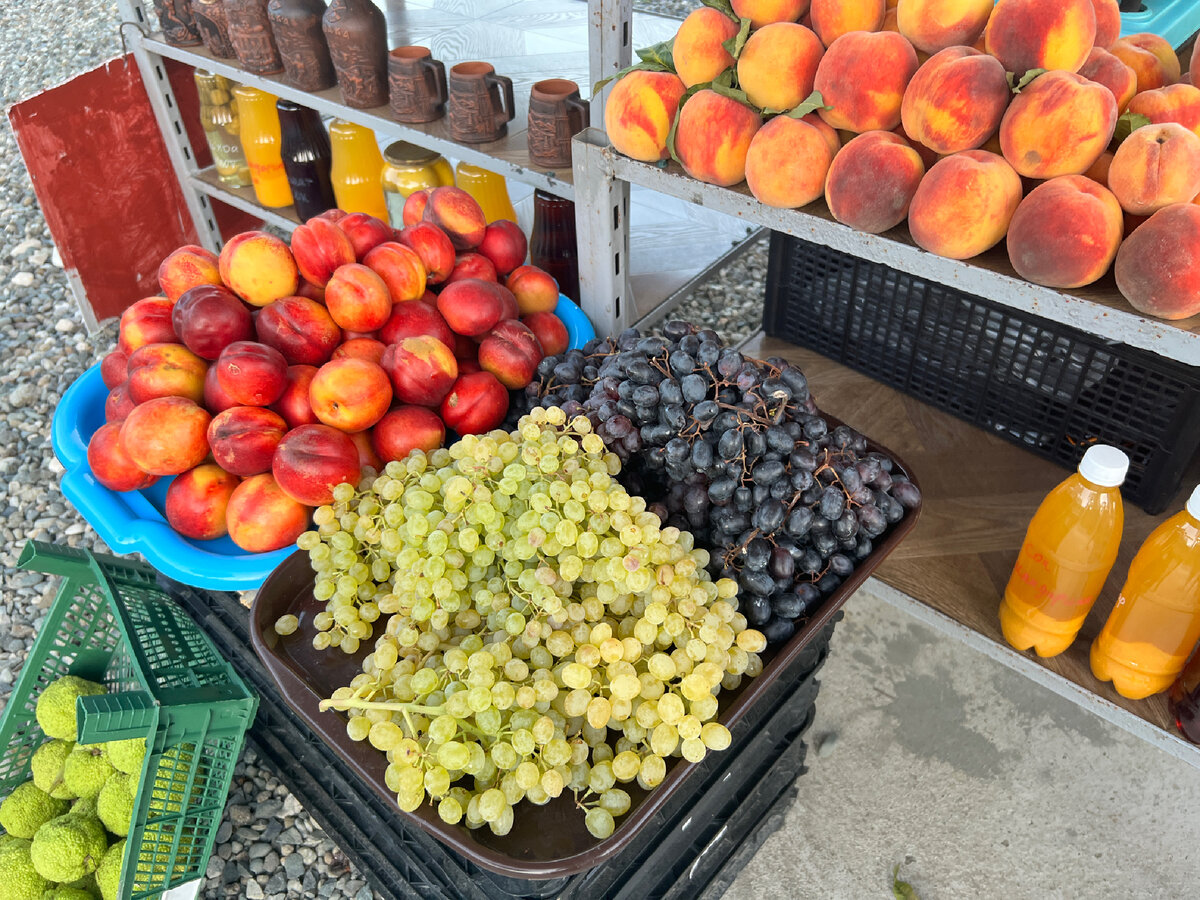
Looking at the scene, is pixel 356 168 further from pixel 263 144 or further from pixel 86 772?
pixel 86 772

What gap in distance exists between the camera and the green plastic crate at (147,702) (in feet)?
4.31

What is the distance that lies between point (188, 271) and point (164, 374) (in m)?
0.24

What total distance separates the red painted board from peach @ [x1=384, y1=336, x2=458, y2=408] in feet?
6.36

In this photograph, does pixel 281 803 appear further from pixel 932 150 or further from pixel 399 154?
pixel 932 150

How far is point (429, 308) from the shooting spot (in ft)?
4.56

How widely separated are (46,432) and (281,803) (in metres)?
1.64

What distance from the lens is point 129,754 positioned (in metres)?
1.47

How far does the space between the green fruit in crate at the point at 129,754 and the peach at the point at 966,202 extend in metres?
1.52

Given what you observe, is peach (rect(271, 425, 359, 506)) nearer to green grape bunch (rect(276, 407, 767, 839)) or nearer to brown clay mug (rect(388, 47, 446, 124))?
green grape bunch (rect(276, 407, 767, 839))

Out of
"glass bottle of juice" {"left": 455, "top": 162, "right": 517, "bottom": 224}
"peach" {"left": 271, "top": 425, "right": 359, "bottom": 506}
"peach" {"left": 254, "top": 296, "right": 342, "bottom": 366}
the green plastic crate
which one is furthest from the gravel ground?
"glass bottle of juice" {"left": 455, "top": 162, "right": 517, "bottom": 224}

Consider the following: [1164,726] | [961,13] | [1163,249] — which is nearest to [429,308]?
[961,13]

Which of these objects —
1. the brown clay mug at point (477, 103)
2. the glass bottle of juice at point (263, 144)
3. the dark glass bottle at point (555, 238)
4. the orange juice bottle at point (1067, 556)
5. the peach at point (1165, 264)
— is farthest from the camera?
the glass bottle of juice at point (263, 144)

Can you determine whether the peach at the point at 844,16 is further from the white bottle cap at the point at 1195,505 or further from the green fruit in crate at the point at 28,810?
the green fruit in crate at the point at 28,810

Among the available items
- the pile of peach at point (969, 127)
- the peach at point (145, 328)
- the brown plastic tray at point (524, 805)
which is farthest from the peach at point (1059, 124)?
the peach at point (145, 328)
